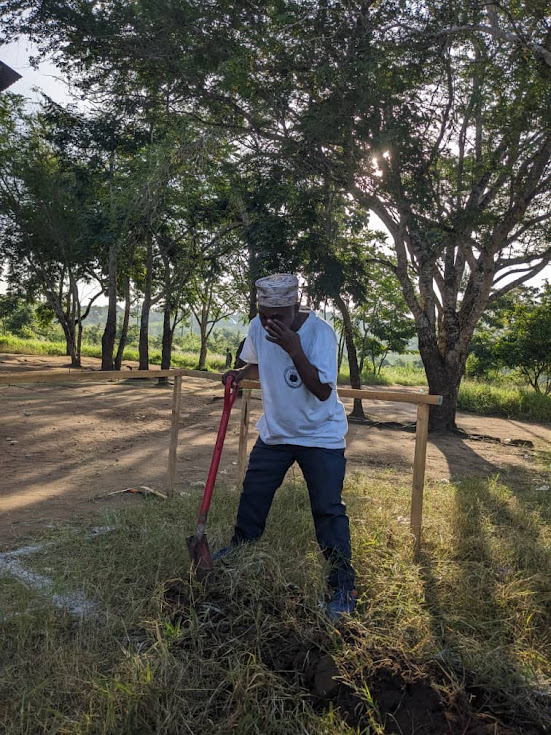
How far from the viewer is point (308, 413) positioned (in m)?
2.85

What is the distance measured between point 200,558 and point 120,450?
516 centimetres

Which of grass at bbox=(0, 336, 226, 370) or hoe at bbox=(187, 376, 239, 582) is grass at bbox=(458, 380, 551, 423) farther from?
hoe at bbox=(187, 376, 239, 582)

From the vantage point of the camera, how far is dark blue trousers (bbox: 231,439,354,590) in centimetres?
281

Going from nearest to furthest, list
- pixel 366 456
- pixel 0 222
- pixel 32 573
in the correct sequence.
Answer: pixel 32 573
pixel 366 456
pixel 0 222

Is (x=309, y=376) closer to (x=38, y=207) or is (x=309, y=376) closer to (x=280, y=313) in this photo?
(x=280, y=313)

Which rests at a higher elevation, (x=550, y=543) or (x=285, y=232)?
(x=285, y=232)

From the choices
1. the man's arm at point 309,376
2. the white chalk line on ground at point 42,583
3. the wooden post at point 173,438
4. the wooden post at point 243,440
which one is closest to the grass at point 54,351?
the wooden post at point 173,438

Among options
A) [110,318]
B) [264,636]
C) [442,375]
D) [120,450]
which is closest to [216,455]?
[264,636]

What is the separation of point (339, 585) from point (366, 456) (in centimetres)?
571

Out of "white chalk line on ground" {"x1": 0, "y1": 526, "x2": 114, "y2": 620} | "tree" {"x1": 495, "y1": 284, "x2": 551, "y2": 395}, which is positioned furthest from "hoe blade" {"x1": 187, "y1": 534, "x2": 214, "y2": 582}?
"tree" {"x1": 495, "y1": 284, "x2": 551, "y2": 395}

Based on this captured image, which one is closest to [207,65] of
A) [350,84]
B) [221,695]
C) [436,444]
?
[350,84]

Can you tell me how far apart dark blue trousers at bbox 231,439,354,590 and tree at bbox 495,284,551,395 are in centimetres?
1665

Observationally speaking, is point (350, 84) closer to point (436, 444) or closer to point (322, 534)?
point (436, 444)

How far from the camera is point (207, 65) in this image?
8.96 metres
